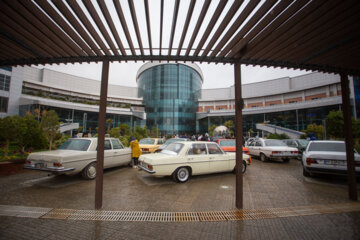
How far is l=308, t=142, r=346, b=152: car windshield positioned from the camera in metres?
6.23

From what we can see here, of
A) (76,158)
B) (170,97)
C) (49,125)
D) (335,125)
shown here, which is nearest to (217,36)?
(76,158)

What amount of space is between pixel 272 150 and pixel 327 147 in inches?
141

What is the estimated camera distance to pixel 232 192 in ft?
15.9

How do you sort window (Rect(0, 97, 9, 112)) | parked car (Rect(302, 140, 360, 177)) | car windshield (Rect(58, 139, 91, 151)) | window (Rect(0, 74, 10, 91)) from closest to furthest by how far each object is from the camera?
parked car (Rect(302, 140, 360, 177)) < car windshield (Rect(58, 139, 91, 151)) < window (Rect(0, 74, 10, 91)) < window (Rect(0, 97, 9, 112))

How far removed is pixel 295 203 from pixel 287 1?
4.58 meters

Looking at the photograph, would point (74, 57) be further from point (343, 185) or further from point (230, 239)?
point (343, 185)

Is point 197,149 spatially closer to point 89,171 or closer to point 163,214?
point 163,214

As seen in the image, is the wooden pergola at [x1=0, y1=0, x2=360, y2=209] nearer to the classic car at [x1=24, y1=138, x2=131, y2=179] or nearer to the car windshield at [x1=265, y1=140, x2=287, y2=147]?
the classic car at [x1=24, y1=138, x2=131, y2=179]

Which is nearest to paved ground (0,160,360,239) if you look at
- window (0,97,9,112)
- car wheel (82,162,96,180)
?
car wheel (82,162,96,180)

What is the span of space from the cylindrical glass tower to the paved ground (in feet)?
123

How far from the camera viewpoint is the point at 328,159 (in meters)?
5.71

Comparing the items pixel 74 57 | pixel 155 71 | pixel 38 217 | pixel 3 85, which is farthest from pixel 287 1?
pixel 155 71

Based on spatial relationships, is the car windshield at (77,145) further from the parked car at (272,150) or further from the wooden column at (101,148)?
the parked car at (272,150)

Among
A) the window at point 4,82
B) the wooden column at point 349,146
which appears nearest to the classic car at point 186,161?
the wooden column at point 349,146
